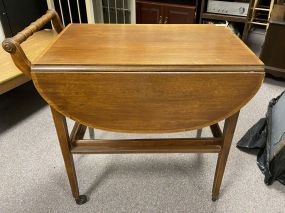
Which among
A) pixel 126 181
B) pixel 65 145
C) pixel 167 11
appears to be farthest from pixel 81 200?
pixel 167 11

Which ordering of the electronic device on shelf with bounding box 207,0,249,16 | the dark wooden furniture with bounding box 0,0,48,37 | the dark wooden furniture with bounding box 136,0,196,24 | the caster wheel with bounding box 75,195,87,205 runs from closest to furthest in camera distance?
the caster wheel with bounding box 75,195,87,205, the dark wooden furniture with bounding box 0,0,48,37, the electronic device on shelf with bounding box 207,0,249,16, the dark wooden furniture with bounding box 136,0,196,24

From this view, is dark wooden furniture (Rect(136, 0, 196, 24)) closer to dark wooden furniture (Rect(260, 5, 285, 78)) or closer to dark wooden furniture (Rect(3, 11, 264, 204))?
dark wooden furniture (Rect(260, 5, 285, 78))

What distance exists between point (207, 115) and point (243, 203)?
597 millimetres

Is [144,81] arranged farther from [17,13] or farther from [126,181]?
[17,13]

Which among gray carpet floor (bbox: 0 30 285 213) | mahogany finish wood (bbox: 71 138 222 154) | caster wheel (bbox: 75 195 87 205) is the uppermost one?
mahogany finish wood (bbox: 71 138 222 154)

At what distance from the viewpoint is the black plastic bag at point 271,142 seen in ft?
3.90

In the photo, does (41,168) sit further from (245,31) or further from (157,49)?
(245,31)

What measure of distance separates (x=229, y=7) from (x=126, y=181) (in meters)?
1.89

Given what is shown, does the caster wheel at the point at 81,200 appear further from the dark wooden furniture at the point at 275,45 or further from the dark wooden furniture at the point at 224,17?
the dark wooden furniture at the point at 224,17

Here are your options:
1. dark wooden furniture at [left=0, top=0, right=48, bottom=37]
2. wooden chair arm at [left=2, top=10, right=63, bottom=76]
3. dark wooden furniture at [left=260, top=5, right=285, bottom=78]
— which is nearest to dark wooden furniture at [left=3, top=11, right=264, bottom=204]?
wooden chair arm at [left=2, top=10, right=63, bottom=76]

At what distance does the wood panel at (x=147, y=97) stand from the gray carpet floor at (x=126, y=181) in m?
0.49

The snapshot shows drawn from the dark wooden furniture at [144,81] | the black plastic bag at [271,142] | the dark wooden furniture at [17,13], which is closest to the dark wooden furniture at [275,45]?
the black plastic bag at [271,142]

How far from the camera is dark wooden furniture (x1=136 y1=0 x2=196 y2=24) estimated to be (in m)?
2.36

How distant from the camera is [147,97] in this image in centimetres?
79
